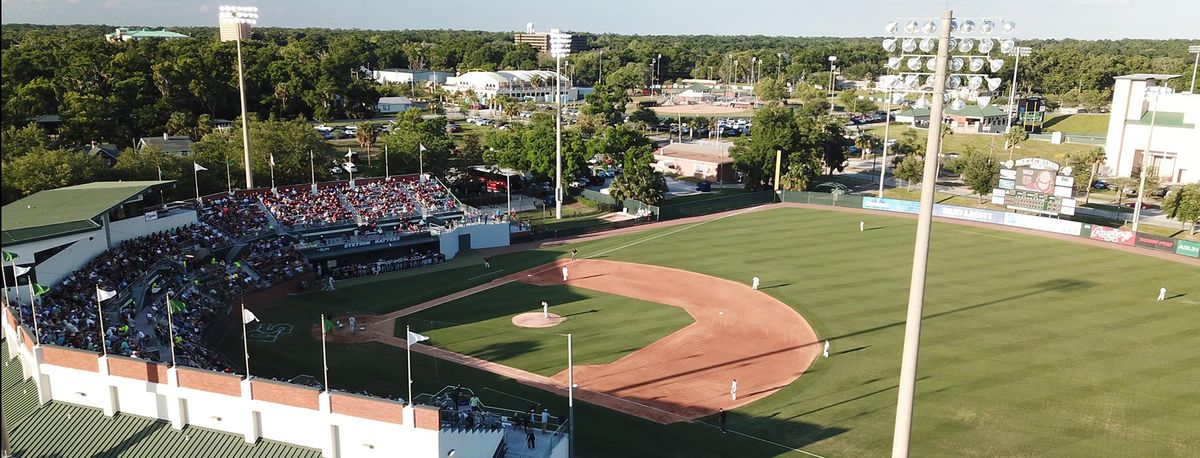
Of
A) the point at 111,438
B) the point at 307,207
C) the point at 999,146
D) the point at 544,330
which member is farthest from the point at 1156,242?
the point at 111,438

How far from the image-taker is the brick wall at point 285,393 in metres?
22.4

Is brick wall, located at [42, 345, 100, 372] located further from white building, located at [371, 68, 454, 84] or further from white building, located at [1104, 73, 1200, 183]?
white building, located at [371, 68, 454, 84]

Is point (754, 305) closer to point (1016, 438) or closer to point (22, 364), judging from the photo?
point (1016, 438)

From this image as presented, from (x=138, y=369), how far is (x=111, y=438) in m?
2.02

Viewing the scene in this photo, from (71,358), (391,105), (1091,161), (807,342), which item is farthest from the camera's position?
(391,105)

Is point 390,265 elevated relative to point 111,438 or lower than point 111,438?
lower

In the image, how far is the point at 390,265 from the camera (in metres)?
52.6

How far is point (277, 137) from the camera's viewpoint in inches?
2618

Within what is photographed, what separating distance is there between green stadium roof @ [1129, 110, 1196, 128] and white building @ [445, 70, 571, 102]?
97.3 meters

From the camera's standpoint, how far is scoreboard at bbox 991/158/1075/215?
63.8m

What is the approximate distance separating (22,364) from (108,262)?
45.2 feet

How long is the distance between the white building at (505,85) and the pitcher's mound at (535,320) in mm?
107402

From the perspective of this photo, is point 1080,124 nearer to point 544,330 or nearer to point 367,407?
point 544,330

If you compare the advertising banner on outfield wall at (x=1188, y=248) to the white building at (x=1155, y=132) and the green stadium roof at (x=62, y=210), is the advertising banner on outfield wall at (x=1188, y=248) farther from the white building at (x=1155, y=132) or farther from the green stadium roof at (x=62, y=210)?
the green stadium roof at (x=62, y=210)
